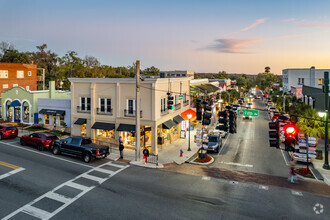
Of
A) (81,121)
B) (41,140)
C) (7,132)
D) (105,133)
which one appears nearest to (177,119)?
(105,133)

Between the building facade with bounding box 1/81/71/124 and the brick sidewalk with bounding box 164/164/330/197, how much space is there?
2398cm

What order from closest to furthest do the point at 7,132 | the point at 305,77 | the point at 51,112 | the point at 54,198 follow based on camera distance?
the point at 54,198 < the point at 7,132 < the point at 51,112 < the point at 305,77

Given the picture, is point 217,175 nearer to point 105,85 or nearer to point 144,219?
point 144,219

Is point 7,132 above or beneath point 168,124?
beneath

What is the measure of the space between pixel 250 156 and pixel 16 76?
171 feet

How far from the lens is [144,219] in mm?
11406

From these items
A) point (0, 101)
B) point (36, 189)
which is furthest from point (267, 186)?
point (0, 101)

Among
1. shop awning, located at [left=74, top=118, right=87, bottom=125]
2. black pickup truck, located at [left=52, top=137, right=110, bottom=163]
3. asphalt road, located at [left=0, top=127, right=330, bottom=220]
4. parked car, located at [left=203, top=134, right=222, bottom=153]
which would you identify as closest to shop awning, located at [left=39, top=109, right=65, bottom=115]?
shop awning, located at [left=74, top=118, right=87, bottom=125]

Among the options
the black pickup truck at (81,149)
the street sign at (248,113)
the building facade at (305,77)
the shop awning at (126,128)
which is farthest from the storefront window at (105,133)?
A: the building facade at (305,77)

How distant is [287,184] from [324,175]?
14.1ft

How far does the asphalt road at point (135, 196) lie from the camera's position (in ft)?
39.4

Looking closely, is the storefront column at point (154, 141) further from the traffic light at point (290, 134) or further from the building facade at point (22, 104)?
the building facade at point (22, 104)

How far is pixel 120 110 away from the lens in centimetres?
2492

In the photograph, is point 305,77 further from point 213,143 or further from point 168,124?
point 168,124
